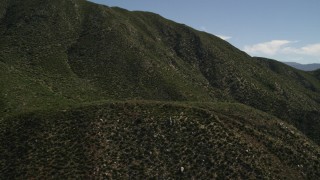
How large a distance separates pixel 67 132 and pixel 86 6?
238 ft

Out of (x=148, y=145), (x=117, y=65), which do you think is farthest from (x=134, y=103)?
(x=117, y=65)

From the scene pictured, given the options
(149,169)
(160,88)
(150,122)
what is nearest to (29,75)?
(160,88)

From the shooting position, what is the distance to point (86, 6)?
117 metres

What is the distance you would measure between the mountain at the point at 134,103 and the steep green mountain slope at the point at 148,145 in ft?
0.48

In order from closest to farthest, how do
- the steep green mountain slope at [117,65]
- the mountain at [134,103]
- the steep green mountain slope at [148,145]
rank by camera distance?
the steep green mountain slope at [148,145] < the mountain at [134,103] < the steep green mountain slope at [117,65]

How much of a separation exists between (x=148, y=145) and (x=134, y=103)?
10.5 m

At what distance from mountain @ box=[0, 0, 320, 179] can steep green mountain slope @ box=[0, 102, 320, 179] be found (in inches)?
5.7

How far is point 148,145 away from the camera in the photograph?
2009 inches

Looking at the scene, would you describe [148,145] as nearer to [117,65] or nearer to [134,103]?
[134,103]

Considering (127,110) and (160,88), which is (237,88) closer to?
(160,88)

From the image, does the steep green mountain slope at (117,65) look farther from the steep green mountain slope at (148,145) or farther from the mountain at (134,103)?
the steep green mountain slope at (148,145)

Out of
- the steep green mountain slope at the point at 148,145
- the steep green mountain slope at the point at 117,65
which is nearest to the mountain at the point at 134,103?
the steep green mountain slope at the point at 148,145

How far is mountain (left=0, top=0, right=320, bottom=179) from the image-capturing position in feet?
157

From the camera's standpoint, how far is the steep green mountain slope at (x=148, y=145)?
151ft
